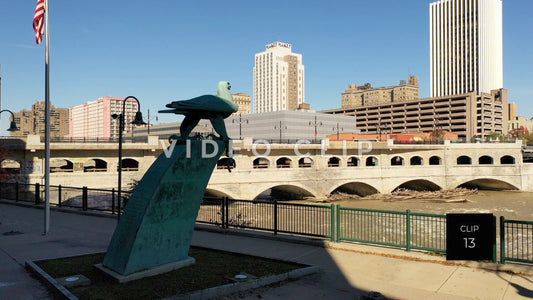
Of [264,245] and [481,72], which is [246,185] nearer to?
[264,245]

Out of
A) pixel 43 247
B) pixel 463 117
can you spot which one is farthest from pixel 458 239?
pixel 463 117

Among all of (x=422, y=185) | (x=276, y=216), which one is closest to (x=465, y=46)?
(x=422, y=185)

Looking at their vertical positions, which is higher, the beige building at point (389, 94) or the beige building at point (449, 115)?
the beige building at point (389, 94)

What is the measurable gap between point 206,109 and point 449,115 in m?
145

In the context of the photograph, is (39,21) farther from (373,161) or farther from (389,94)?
(389,94)

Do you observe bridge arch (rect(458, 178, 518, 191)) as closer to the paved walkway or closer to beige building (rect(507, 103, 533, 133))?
the paved walkway

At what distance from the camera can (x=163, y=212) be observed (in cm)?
1021

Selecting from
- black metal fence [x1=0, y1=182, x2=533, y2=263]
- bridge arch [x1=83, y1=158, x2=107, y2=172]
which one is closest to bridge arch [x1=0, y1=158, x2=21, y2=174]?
black metal fence [x1=0, y1=182, x2=533, y2=263]

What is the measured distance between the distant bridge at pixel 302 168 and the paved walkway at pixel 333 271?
2332 centimetres

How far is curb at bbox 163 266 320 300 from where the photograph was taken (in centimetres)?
873

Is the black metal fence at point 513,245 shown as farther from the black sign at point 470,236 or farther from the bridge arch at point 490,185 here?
the bridge arch at point 490,185

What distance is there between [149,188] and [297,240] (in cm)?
665

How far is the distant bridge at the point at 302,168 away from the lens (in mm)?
39125

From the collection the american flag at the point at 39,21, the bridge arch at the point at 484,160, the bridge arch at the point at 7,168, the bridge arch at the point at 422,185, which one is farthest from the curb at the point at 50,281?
the bridge arch at the point at 484,160
